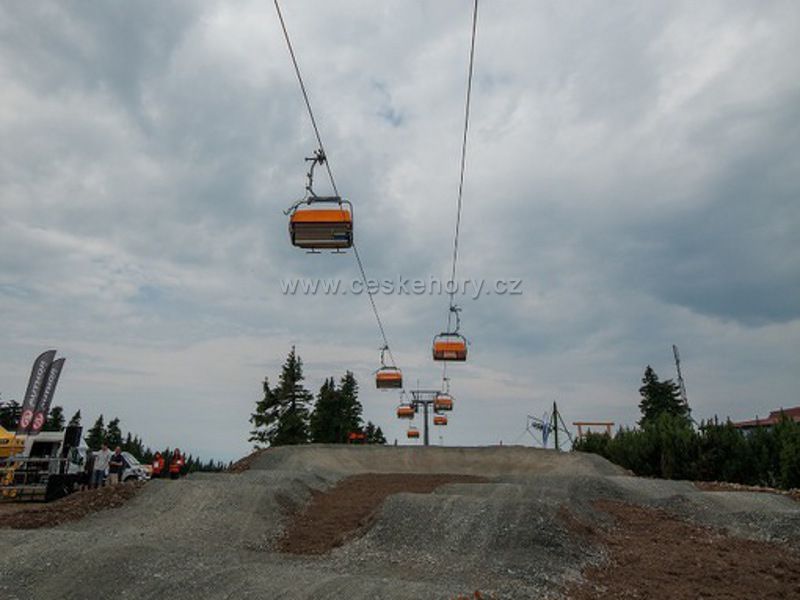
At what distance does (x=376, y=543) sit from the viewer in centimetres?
1440

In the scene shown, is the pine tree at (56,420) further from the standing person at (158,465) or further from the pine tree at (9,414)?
the standing person at (158,465)

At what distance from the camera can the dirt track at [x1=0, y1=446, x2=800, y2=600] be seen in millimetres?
10070

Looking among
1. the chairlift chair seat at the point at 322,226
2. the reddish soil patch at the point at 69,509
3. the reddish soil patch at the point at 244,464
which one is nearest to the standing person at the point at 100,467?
the reddish soil patch at the point at 69,509

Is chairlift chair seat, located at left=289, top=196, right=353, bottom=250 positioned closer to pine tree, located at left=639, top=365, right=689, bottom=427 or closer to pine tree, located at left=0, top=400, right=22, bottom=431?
pine tree, located at left=639, top=365, right=689, bottom=427

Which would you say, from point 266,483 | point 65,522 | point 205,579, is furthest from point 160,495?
point 205,579

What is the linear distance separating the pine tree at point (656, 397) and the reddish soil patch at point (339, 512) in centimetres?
5293

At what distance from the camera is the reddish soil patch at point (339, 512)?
15570 mm

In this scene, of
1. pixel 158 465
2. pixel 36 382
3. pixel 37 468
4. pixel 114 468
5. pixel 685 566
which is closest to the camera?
pixel 685 566

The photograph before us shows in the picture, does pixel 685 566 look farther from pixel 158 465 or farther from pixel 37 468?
pixel 158 465

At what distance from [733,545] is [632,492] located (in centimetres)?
828

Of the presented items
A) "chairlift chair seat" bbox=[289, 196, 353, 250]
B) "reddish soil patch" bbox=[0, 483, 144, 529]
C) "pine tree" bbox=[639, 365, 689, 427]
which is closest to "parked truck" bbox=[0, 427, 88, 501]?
"reddish soil patch" bbox=[0, 483, 144, 529]

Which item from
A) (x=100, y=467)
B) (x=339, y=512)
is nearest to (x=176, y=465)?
(x=100, y=467)

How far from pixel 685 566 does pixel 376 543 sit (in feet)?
24.4

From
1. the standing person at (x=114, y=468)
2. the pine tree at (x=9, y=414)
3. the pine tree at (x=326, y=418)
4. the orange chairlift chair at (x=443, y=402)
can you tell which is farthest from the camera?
the pine tree at (x=9, y=414)
